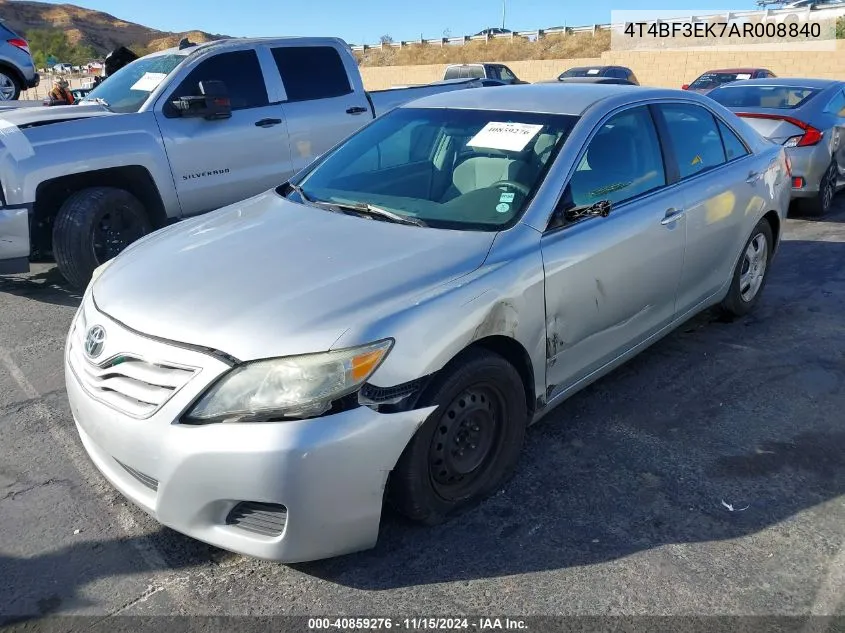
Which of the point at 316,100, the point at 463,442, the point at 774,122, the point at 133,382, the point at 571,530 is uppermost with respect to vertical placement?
the point at 316,100

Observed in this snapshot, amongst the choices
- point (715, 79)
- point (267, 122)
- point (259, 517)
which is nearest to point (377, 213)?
point (259, 517)

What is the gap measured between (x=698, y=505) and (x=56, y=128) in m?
5.09

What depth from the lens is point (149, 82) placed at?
6301 millimetres

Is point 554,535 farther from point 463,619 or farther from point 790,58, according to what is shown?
point 790,58

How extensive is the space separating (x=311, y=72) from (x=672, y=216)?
4369 mm

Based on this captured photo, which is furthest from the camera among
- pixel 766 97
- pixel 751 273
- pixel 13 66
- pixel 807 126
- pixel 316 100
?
pixel 13 66

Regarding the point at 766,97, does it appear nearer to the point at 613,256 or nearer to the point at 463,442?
the point at 613,256

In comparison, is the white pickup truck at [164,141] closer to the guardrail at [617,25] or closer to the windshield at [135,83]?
the windshield at [135,83]

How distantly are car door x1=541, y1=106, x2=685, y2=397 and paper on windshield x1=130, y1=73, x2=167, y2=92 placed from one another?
421cm

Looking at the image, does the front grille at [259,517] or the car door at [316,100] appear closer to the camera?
the front grille at [259,517]

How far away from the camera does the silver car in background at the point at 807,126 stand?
26.1ft

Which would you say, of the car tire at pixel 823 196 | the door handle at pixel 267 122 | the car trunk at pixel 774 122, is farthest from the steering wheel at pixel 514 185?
the car tire at pixel 823 196

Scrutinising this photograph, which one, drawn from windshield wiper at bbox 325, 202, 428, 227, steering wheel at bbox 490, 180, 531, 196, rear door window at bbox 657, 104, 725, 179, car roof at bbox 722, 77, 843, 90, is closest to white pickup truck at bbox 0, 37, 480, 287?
windshield wiper at bbox 325, 202, 428, 227

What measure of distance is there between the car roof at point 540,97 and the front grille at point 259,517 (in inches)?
92.5
